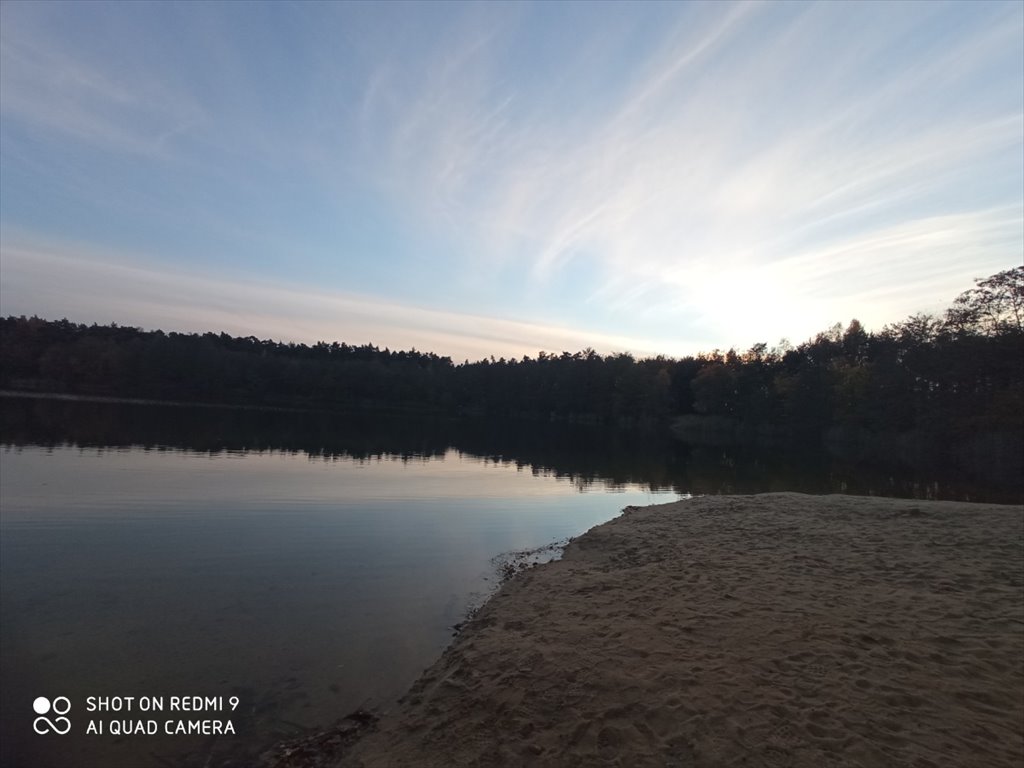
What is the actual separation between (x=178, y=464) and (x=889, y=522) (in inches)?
1038

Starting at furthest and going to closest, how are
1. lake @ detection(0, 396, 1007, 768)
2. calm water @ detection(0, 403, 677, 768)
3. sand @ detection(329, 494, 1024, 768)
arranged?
calm water @ detection(0, 403, 677, 768) → lake @ detection(0, 396, 1007, 768) → sand @ detection(329, 494, 1024, 768)

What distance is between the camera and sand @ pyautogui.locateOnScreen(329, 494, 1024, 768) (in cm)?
451

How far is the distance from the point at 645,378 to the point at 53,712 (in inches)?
4518

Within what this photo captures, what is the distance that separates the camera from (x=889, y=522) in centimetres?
1320

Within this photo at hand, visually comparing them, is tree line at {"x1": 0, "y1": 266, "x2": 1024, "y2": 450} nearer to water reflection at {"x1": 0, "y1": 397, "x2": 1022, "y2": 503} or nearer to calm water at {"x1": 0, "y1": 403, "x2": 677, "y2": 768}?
water reflection at {"x1": 0, "y1": 397, "x2": 1022, "y2": 503}

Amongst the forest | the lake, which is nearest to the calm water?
the lake

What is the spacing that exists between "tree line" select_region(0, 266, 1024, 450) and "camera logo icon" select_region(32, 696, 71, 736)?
5371cm

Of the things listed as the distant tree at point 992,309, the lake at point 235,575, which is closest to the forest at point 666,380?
the distant tree at point 992,309

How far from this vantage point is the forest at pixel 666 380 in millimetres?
45938

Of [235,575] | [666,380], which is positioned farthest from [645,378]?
[235,575]

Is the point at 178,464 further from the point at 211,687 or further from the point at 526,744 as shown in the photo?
the point at 526,744

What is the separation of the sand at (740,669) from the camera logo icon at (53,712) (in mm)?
3270

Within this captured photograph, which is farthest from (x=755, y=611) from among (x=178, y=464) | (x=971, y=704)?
(x=178, y=464)

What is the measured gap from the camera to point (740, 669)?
566 centimetres
